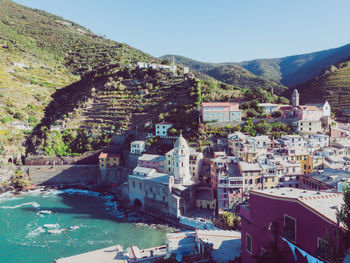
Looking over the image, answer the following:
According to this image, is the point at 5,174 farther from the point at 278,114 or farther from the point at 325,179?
the point at 278,114

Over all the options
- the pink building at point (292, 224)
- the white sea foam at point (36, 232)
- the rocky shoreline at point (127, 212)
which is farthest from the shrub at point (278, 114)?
the white sea foam at point (36, 232)

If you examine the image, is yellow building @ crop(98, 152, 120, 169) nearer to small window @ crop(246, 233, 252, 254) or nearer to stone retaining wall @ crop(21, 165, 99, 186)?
stone retaining wall @ crop(21, 165, 99, 186)

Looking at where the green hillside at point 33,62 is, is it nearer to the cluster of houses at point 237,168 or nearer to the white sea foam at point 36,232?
the white sea foam at point 36,232

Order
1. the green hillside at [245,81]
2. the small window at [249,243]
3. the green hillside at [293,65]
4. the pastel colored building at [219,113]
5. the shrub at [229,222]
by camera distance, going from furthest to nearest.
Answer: the green hillside at [293,65] → the green hillside at [245,81] → the pastel colored building at [219,113] → the shrub at [229,222] → the small window at [249,243]

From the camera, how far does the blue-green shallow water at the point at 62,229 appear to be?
88.9ft

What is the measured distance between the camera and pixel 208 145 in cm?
4259

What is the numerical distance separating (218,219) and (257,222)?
737 inches

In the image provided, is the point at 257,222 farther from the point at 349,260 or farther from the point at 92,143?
the point at 92,143

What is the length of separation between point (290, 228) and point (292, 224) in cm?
21

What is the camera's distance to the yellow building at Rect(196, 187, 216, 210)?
3337 centimetres

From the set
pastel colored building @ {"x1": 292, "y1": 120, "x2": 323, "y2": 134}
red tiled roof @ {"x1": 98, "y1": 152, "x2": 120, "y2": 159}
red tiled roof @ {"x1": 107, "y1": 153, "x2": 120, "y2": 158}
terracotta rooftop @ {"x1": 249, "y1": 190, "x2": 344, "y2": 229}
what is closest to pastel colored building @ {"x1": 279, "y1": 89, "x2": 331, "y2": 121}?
pastel colored building @ {"x1": 292, "y1": 120, "x2": 323, "y2": 134}

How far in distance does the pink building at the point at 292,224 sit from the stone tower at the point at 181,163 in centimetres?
2227

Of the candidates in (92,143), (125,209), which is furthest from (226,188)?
(92,143)

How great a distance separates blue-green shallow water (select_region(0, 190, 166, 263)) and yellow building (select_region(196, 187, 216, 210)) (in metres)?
6.29
